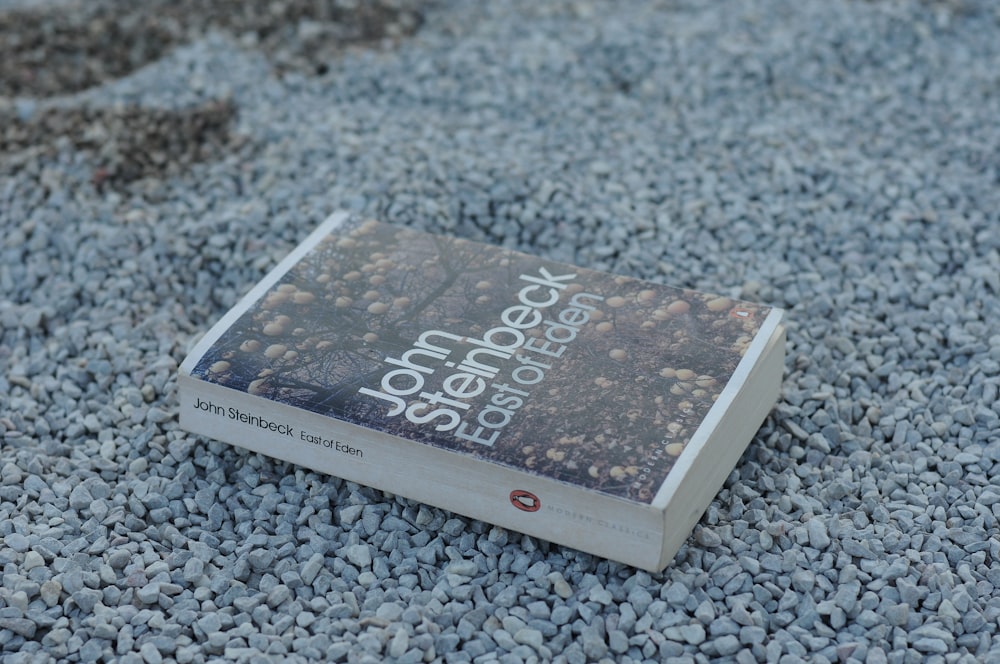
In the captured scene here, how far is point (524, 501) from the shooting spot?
1915 mm

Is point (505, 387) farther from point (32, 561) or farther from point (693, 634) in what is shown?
point (32, 561)

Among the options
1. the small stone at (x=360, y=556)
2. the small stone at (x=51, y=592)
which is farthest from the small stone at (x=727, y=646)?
the small stone at (x=51, y=592)

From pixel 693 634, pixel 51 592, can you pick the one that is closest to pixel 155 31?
pixel 51 592

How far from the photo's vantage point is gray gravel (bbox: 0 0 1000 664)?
74.3 inches

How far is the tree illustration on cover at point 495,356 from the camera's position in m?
1.93

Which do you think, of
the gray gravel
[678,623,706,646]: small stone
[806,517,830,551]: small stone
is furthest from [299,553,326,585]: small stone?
[806,517,830,551]: small stone

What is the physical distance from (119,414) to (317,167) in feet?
3.20

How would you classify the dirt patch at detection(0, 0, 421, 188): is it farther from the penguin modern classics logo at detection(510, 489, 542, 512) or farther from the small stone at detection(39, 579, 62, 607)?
the penguin modern classics logo at detection(510, 489, 542, 512)

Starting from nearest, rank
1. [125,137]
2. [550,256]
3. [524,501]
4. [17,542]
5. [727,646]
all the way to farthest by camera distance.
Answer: [727,646], [524,501], [17,542], [550,256], [125,137]

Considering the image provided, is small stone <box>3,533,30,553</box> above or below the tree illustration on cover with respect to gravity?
below

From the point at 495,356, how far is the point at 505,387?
3.9 inches

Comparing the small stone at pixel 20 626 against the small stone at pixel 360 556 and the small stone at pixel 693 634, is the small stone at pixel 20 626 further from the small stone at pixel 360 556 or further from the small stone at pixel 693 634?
the small stone at pixel 693 634

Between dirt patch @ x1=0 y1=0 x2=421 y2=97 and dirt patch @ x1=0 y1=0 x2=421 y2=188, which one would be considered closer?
dirt patch @ x1=0 y1=0 x2=421 y2=188

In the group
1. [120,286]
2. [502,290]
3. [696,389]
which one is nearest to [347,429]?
[502,290]
